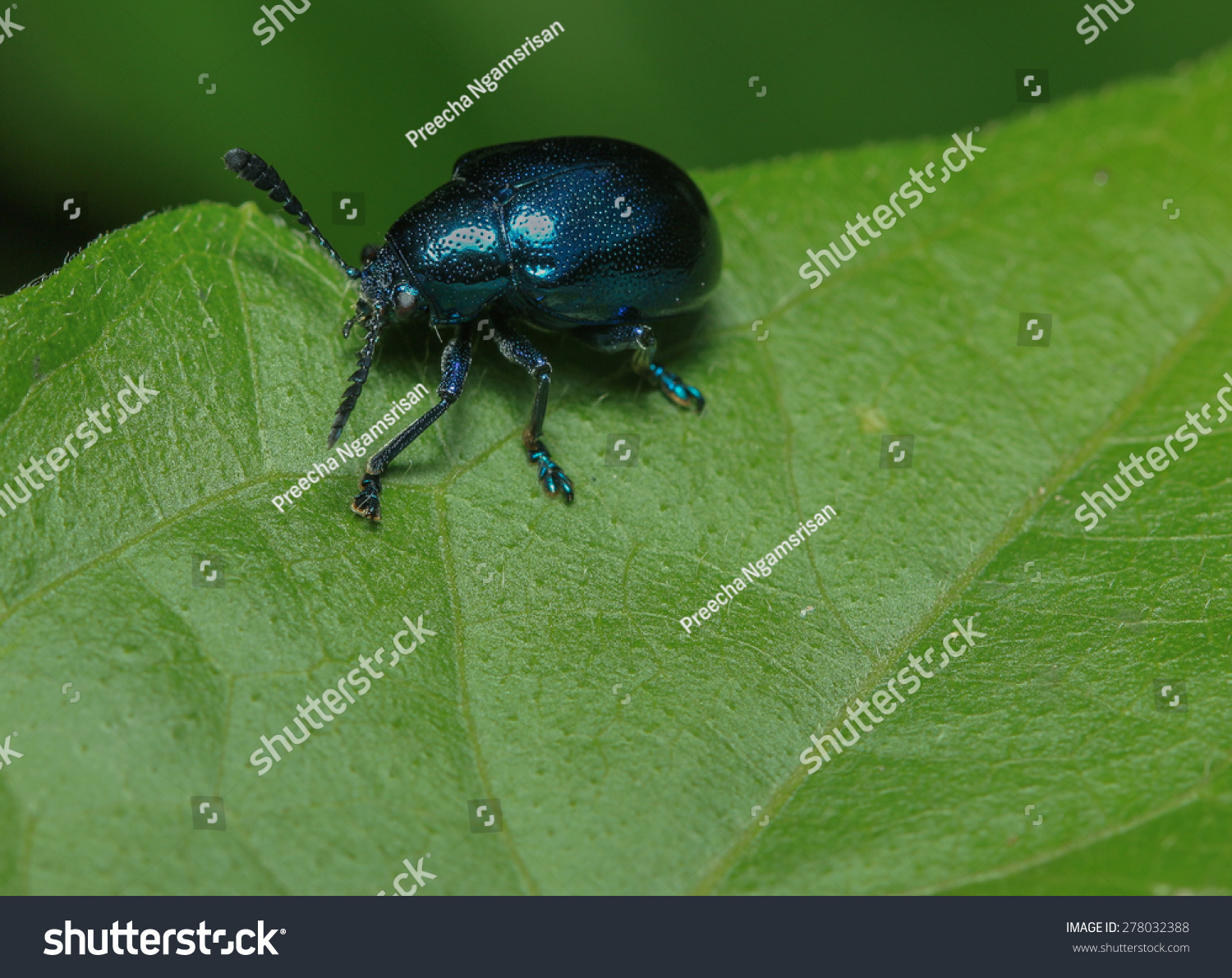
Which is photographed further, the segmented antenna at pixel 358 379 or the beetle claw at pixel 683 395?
the beetle claw at pixel 683 395

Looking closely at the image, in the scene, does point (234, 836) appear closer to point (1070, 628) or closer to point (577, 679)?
point (577, 679)

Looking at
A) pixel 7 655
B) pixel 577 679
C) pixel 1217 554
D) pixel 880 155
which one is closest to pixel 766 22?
pixel 880 155

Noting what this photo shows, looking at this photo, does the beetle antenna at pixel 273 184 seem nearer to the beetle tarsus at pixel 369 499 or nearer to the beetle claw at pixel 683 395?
the beetle tarsus at pixel 369 499

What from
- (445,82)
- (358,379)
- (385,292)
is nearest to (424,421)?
(358,379)

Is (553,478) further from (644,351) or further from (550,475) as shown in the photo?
(644,351)

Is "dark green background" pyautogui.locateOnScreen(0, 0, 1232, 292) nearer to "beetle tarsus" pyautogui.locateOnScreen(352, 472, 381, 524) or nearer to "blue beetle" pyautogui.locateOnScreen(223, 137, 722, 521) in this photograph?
"blue beetle" pyautogui.locateOnScreen(223, 137, 722, 521)

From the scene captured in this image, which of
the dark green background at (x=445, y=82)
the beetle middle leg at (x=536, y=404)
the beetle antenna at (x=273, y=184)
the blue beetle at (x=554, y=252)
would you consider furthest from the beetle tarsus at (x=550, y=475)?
the dark green background at (x=445, y=82)

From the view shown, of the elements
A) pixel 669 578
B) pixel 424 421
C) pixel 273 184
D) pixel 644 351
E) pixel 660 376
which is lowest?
pixel 669 578
